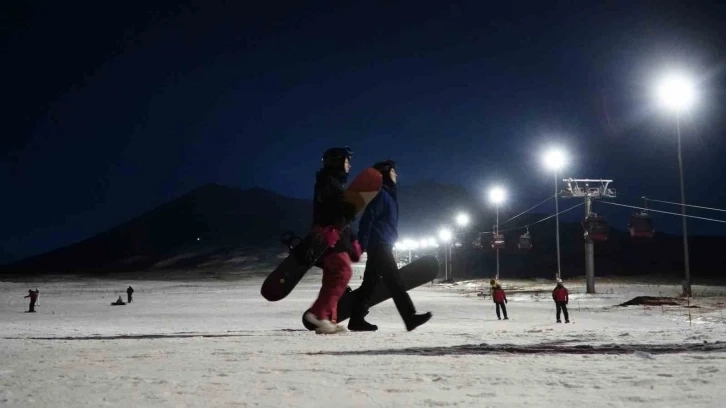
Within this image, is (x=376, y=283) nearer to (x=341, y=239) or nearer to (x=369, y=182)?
(x=341, y=239)

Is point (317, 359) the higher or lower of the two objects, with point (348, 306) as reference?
lower

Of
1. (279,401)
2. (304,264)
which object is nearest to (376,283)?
(304,264)

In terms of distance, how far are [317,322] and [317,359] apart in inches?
33.3

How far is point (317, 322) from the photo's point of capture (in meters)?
7.97

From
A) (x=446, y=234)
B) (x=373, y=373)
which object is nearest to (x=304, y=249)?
(x=373, y=373)

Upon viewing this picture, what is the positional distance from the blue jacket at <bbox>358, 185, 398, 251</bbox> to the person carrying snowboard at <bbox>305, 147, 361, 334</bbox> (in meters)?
0.18

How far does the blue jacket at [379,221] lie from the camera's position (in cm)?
727

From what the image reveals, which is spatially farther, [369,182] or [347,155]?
[347,155]

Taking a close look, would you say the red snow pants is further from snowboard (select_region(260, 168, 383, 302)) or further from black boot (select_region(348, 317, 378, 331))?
snowboard (select_region(260, 168, 383, 302))

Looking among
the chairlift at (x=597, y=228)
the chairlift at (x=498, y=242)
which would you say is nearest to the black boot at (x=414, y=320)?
the chairlift at (x=597, y=228)

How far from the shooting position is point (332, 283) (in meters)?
7.79

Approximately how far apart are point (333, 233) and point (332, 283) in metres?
0.97

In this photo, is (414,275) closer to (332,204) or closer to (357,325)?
(357,325)

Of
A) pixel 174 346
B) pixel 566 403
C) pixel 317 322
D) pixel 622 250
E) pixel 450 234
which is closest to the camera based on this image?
pixel 566 403
